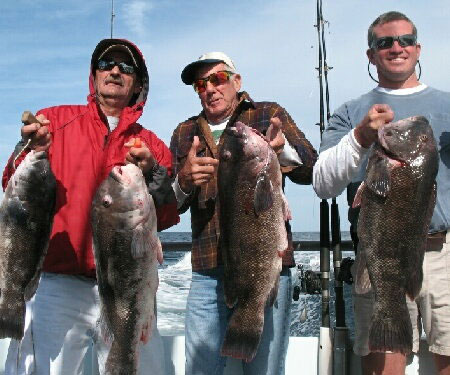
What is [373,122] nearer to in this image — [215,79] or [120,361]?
[215,79]

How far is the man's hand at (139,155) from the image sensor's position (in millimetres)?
3747

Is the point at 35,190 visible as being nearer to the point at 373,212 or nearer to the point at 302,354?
the point at 373,212

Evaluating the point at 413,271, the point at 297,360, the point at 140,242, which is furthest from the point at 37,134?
the point at 297,360

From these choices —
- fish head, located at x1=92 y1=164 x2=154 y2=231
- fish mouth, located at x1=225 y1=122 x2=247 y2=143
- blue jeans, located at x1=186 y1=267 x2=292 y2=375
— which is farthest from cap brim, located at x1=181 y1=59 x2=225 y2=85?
blue jeans, located at x1=186 y1=267 x2=292 y2=375

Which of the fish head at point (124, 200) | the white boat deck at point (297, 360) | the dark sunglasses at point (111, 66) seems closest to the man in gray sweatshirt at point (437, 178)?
the white boat deck at point (297, 360)

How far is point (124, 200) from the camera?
3738 millimetres

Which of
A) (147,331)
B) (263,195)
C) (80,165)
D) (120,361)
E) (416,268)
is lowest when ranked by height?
(120,361)

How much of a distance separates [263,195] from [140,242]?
0.85m

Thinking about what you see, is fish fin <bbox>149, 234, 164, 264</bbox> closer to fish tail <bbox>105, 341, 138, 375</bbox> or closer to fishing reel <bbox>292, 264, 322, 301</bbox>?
fish tail <bbox>105, 341, 138, 375</bbox>

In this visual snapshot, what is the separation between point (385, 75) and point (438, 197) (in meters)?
0.98

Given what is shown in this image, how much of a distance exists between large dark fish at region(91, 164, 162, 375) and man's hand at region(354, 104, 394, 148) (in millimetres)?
1450

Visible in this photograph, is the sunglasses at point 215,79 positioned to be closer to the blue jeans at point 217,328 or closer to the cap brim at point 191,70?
the cap brim at point 191,70

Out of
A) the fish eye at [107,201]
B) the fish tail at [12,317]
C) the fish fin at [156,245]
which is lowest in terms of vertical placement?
the fish tail at [12,317]

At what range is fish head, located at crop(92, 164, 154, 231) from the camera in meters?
3.72
